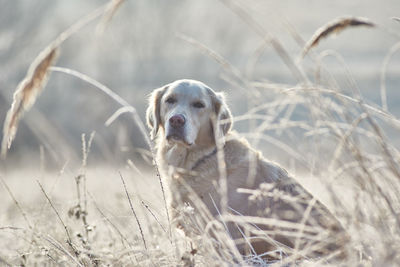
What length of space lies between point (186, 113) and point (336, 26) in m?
2.17

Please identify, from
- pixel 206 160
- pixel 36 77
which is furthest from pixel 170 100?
pixel 36 77

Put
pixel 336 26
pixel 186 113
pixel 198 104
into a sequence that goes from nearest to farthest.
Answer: pixel 336 26
pixel 186 113
pixel 198 104

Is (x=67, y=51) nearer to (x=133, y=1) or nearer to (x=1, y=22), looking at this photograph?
(x=1, y=22)

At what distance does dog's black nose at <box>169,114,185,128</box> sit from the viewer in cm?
360

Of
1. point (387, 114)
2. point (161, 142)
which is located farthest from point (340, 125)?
point (161, 142)

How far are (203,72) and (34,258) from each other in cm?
2008

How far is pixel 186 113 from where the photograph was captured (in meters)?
3.71

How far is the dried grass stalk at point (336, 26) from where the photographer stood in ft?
5.13

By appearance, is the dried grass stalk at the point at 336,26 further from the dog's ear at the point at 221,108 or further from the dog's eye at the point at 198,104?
the dog's eye at the point at 198,104

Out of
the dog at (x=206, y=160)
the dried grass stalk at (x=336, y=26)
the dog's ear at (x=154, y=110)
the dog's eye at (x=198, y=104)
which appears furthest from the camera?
the dog's ear at (x=154, y=110)

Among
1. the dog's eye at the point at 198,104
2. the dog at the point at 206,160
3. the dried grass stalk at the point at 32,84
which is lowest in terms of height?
the dog at the point at 206,160

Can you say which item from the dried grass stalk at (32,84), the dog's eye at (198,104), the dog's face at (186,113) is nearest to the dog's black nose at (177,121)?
the dog's face at (186,113)

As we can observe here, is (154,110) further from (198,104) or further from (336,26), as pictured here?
(336,26)

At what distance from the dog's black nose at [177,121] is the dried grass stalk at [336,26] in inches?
80.3
